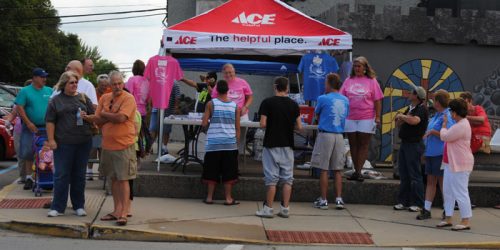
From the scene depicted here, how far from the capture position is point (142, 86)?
10.6 metres

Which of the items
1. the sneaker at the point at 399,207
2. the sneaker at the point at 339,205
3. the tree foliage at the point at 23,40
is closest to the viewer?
the sneaker at the point at 339,205

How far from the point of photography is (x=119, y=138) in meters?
7.49

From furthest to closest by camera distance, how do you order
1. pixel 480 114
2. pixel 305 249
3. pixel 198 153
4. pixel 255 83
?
pixel 255 83 → pixel 198 153 → pixel 480 114 → pixel 305 249

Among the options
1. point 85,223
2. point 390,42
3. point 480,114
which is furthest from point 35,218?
point 390,42

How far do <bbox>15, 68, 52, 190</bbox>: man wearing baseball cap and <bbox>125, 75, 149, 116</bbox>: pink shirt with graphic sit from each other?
57.4 inches

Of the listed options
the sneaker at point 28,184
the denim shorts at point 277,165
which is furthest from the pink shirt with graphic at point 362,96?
the sneaker at point 28,184

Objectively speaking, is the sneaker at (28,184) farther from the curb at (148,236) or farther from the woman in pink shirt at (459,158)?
the woman in pink shirt at (459,158)

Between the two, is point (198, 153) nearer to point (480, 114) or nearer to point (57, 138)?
point (57, 138)

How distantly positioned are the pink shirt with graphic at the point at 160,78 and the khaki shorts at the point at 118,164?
2.40 metres

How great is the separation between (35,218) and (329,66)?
536cm

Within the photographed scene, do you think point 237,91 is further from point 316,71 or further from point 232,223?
point 232,223

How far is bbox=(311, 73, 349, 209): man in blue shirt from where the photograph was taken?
9086 mm

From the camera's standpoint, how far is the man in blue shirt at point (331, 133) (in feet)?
29.8

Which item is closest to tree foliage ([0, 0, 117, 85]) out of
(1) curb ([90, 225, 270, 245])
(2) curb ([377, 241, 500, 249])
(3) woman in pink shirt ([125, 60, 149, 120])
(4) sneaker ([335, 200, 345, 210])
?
(3) woman in pink shirt ([125, 60, 149, 120])
